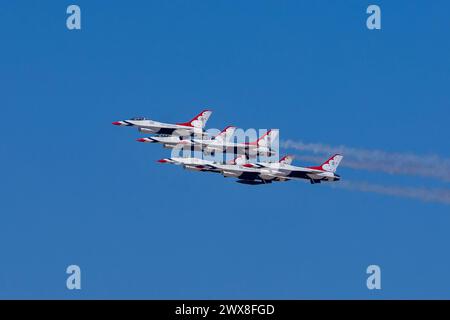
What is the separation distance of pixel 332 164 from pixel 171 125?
69.7 ft

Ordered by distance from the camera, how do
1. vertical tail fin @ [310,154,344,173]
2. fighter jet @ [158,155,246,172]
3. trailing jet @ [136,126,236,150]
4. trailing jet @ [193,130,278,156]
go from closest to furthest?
vertical tail fin @ [310,154,344,173] < fighter jet @ [158,155,246,172] < trailing jet @ [193,130,278,156] < trailing jet @ [136,126,236,150]

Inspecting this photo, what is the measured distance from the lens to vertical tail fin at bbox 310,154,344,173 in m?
158

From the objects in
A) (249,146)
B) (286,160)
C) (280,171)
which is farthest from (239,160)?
(280,171)

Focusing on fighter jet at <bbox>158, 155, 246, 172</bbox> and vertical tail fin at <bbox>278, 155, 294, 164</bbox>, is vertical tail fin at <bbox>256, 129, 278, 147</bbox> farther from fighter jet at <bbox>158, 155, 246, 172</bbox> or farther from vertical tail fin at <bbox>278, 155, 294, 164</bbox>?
vertical tail fin at <bbox>278, 155, 294, 164</bbox>

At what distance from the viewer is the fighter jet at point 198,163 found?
16200cm

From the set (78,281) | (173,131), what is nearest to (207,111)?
(173,131)

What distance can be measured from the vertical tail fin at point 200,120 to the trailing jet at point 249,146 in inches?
130

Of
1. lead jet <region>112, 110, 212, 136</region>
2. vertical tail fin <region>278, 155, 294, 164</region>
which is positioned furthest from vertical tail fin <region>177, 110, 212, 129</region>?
vertical tail fin <region>278, 155, 294, 164</region>

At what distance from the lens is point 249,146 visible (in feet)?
539

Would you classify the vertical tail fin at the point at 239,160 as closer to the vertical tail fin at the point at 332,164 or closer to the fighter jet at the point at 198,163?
the fighter jet at the point at 198,163

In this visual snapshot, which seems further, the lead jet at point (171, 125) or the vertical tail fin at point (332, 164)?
the lead jet at point (171, 125)

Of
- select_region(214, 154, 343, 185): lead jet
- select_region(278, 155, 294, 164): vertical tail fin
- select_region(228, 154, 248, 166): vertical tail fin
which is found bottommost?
select_region(214, 154, 343, 185): lead jet

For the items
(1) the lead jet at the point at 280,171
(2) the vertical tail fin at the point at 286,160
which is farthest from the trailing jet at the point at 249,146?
(1) the lead jet at the point at 280,171
